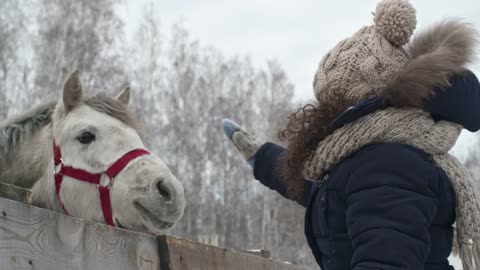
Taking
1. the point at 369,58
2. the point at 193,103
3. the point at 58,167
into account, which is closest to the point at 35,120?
the point at 58,167

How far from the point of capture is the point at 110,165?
10.5 ft

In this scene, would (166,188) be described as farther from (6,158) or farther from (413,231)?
(413,231)

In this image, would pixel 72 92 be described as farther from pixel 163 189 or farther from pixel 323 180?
pixel 323 180

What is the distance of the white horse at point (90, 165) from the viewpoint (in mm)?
3045

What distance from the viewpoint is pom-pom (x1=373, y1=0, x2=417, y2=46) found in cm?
220

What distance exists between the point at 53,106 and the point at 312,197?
2230 mm

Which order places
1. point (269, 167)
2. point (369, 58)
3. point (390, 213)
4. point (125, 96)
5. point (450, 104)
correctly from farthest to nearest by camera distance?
point (125, 96) < point (269, 167) < point (369, 58) < point (450, 104) < point (390, 213)

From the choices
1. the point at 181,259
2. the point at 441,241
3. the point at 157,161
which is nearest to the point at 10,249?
the point at 181,259

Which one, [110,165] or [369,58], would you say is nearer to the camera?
[369,58]

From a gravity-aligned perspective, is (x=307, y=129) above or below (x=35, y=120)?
above

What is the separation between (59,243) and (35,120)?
6.54 ft

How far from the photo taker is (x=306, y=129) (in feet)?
6.93

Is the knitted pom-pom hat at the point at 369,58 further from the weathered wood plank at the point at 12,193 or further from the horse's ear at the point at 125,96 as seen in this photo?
the horse's ear at the point at 125,96

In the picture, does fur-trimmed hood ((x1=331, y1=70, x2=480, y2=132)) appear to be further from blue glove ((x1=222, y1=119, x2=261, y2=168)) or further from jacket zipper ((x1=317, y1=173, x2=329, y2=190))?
blue glove ((x1=222, y1=119, x2=261, y2=168))
